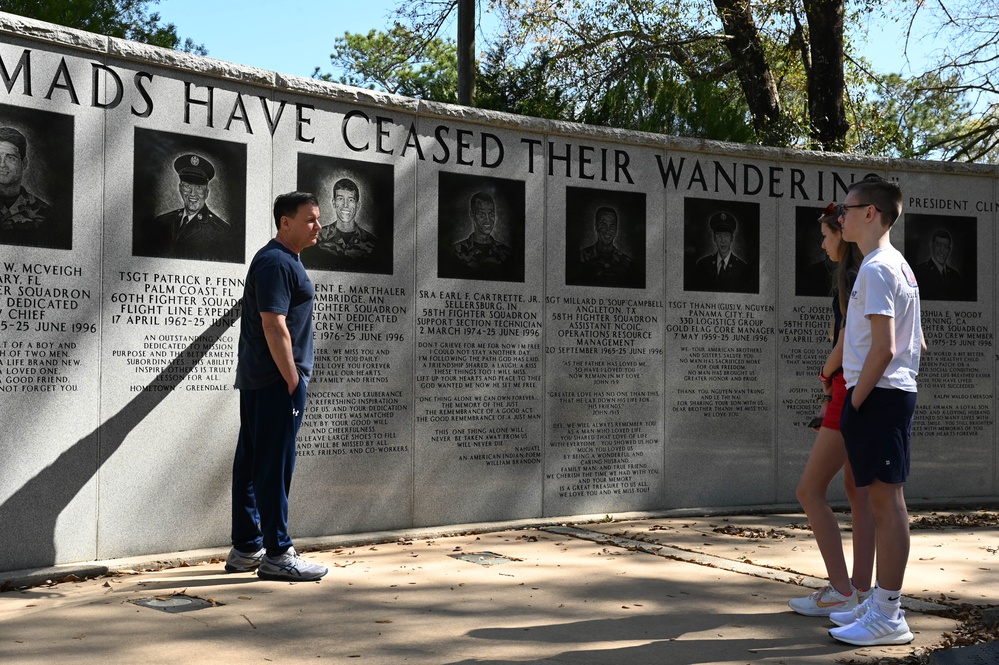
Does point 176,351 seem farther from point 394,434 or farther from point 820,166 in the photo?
point 820,166

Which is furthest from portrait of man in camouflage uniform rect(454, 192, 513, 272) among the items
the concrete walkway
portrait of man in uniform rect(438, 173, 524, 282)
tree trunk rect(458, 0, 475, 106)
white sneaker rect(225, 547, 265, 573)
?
tree trunk rect(458, 0, 475, 106)

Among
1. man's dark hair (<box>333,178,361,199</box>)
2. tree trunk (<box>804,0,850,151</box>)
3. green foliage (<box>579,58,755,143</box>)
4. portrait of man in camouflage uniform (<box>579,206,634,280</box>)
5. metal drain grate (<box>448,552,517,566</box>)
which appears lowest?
metal drain grate (<box>448,552,517,566</box>)

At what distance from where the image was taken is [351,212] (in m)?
6.71

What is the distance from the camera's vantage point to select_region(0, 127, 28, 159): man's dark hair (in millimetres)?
5355

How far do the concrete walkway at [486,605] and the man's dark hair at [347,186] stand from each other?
2168 mm

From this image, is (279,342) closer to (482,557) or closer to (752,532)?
(482,557)

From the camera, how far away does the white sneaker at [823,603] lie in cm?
460

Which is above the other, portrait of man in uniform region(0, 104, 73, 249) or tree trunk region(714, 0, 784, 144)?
tree trunk region(714, 0, 784, 144)

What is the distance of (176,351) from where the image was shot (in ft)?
19.6

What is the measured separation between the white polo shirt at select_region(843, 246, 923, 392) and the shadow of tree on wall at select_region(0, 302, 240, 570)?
365cm

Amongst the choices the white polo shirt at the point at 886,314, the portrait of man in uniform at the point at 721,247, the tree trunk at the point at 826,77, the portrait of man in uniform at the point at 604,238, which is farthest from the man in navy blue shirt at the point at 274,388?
the tree trunk at the point at 826,77

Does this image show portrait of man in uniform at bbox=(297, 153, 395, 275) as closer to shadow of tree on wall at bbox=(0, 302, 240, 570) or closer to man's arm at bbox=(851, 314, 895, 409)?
shadow of tree on wall at bbox=(0, 302, 240, 570)

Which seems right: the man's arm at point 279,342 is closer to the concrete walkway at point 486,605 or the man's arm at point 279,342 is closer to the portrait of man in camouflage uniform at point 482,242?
the concrete walkway at point 486,605

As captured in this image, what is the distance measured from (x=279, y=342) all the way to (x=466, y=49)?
8713mm
